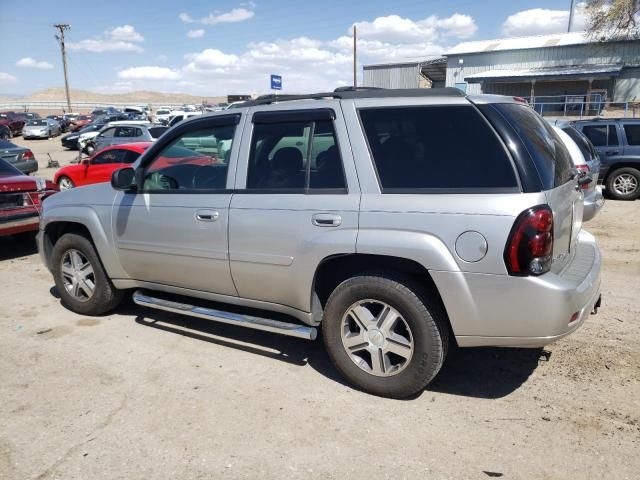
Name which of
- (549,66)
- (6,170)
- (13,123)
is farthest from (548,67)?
(6,170)

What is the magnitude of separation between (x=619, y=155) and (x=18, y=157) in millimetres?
16739

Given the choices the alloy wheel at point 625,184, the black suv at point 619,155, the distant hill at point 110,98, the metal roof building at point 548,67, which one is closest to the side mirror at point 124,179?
the black suv at point 619,155

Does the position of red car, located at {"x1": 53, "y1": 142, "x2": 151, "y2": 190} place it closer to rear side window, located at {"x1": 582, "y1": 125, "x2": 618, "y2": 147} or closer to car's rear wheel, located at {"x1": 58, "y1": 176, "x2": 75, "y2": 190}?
car's rear wheel, located at {"x1": 58, "y1": 176, "x2": 75, "y2": 190}

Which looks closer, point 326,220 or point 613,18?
point 326,220

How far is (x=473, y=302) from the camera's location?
10.0 ft

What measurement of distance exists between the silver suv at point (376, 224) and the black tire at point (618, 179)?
334 inches

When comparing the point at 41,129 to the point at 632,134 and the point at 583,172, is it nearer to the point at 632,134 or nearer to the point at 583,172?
the point at 632,134

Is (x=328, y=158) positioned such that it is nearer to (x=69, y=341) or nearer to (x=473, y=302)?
(x=473, y=302)

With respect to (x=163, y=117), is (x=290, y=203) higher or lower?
lower

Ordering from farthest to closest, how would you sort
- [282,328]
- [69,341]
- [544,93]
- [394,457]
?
[544,93]
[69,341]
[282,328]
[394,457]

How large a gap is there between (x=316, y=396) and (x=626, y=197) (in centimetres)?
1016

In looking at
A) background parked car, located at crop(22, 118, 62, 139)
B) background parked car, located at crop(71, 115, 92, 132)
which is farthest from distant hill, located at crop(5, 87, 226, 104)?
background parked car, located at crop(22, 118, 62, 139)

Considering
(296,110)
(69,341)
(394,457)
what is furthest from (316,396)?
(69,341)

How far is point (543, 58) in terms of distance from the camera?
4409 centimetres
